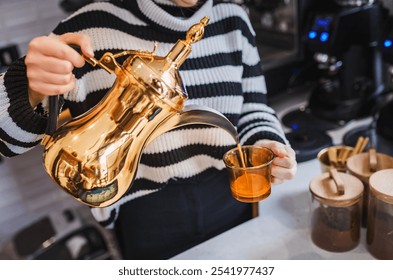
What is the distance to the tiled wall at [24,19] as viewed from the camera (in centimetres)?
163

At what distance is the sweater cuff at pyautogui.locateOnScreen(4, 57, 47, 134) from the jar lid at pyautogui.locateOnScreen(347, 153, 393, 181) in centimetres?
55

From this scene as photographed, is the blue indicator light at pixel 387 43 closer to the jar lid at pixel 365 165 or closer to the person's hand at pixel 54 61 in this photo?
the jar lid at pixel 365 165

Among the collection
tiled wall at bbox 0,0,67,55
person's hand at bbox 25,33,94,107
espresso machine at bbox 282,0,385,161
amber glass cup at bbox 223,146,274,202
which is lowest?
espresso machine at bbox 282,0,385,161

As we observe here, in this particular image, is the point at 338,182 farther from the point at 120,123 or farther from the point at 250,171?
the point at 120,123

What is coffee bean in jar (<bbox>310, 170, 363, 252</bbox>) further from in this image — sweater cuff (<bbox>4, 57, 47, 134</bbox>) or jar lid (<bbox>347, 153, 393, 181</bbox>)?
sweater cuff (<bbox>4, 57, 47, 134</bbox>)

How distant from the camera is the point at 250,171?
642mm

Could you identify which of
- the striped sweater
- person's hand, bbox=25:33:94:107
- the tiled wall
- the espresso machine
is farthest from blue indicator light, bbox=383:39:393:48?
the tiled wall

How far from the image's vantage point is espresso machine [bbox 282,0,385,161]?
1.32m

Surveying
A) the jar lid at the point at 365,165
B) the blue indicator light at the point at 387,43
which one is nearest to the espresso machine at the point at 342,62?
the blue indicator light at the point at 387,43

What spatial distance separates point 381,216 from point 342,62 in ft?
2.47

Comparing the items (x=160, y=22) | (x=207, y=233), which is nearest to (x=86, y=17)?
(x=160, y=22)

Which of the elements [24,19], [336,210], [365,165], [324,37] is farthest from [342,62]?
[24,19]

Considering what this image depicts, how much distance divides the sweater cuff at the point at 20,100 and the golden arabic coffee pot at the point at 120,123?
0.09 meters
